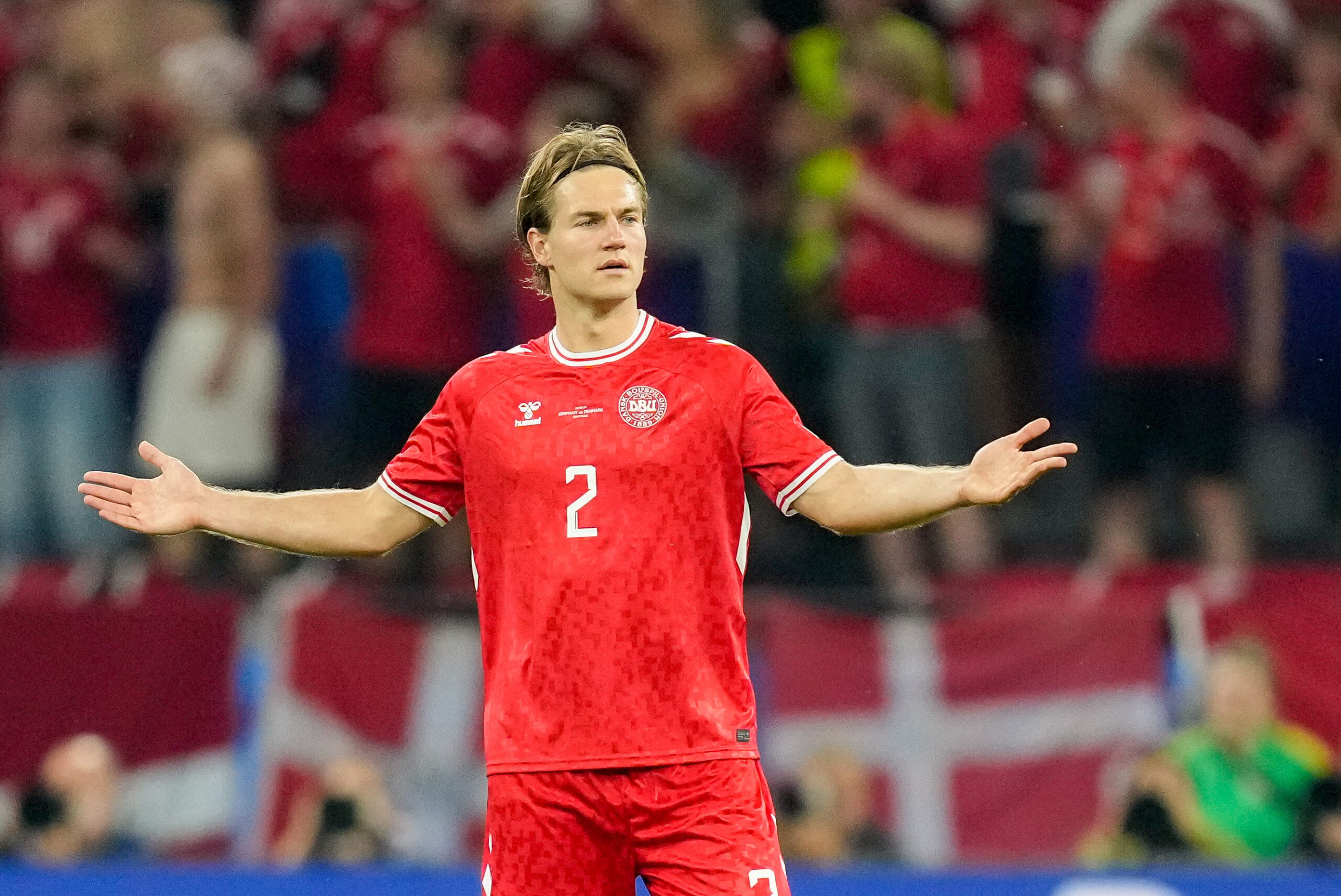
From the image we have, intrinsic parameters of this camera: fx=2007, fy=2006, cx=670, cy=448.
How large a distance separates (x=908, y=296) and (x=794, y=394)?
0.60 metres

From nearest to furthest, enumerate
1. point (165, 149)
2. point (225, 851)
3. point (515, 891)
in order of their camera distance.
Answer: point (515, 891), point (225, 851), point (165, 149)

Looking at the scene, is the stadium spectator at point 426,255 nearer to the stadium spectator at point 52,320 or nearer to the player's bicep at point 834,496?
the stadium spectator at point 52,320

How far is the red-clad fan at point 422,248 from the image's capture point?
8.21 metres

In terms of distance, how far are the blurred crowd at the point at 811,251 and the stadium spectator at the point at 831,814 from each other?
2.14 feet

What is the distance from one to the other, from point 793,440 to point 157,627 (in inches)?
174

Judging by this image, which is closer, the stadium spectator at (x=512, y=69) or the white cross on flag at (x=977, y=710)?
the white cross on flag at (x=977, y=710)

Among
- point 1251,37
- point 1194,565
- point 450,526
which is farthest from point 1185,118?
point 450,526

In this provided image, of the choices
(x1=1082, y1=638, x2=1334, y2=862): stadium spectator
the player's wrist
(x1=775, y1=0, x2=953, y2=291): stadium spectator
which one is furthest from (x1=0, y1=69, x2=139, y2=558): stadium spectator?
the player's wrist

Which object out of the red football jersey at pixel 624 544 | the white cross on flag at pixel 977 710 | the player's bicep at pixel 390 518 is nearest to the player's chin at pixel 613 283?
the red football jersey at pixel 624 544

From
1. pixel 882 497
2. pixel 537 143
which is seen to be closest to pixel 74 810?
pixel 537 143

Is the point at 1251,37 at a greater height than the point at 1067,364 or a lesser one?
greater

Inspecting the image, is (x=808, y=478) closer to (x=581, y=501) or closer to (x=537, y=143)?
(x=581, y=501)

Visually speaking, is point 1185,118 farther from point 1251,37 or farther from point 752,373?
point 752,373

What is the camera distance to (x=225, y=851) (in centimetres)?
741
